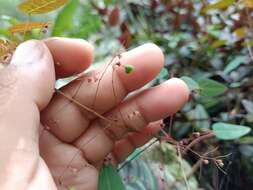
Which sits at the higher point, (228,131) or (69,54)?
(69,54)

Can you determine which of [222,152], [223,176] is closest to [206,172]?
[222,152]

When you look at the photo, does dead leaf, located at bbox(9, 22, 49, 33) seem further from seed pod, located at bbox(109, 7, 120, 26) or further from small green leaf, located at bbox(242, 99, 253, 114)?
seed pod, located at bbox(109, 7, 120, 26)

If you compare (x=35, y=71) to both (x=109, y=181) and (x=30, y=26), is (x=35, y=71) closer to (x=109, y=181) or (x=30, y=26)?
(x=30, y=26)

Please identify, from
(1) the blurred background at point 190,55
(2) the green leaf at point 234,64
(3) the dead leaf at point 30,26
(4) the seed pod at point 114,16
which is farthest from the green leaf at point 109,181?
(4) the seed pod at point 114,16

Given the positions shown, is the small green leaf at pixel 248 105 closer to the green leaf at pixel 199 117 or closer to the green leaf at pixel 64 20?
the green leaf at pixel 199 117

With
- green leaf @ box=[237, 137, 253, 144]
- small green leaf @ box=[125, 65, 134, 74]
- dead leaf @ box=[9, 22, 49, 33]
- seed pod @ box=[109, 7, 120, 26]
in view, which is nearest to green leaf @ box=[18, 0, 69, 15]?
dead leaf @ box=[9, 22, 49, 33]

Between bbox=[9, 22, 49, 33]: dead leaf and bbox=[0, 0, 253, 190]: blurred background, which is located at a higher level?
bbox=[9, 22, 49, 33]: dead leaf

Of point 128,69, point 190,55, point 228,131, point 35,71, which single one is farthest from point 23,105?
point 190,55

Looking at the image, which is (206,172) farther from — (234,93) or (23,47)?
(23,47)
